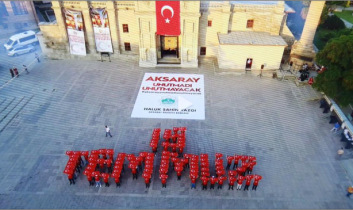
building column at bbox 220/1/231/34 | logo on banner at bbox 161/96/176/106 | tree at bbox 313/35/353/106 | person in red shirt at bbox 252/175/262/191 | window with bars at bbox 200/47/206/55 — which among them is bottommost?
person in red shirt at bbox 252/175/262/191

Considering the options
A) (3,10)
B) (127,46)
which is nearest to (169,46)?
(127,46)

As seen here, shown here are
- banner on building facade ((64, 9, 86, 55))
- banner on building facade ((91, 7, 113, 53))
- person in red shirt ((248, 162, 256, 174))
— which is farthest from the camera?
banner on building facade ((64, 9, 86, 55))

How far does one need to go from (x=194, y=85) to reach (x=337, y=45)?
13.4m

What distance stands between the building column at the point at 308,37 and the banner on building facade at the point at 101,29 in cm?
2136

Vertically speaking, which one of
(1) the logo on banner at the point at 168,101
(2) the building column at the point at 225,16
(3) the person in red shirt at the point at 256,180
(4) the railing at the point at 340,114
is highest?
(2) the building column at the point at 225,16

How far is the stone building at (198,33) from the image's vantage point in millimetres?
29219

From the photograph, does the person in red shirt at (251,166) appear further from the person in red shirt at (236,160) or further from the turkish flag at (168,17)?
the turkish flag at (168,17)

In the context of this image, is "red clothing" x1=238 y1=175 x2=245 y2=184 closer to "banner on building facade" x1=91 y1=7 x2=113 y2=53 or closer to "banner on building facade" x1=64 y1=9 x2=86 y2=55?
"banner on building facade" x1=91 y1=7 x2=113 y2=53

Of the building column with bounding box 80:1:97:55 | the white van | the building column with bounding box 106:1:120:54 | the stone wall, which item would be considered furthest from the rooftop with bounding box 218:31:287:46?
the white van

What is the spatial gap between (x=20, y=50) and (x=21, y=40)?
1.99 m

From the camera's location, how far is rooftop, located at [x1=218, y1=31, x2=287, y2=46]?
29266mm

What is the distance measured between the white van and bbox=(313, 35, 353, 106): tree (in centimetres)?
3524

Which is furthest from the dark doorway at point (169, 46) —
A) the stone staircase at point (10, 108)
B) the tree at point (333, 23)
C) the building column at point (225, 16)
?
the tree at point (333, 23)

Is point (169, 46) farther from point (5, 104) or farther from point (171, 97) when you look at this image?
point (5, 104)
